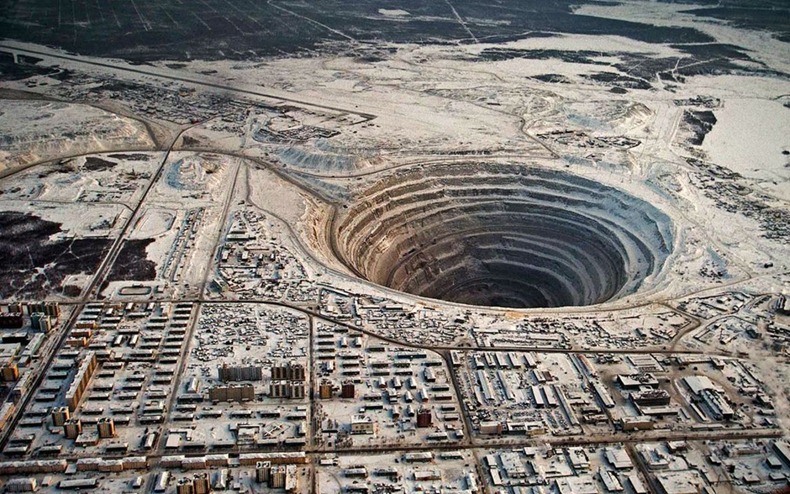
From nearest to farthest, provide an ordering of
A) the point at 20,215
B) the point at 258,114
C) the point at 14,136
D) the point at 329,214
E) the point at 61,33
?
the point at 20,215 < the point at 329,214 < the point at 14,136 < the point at 258,114 < the point at 61,33

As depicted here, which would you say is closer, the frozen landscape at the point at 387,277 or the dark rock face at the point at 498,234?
the frozen landscape at the point at 387,277

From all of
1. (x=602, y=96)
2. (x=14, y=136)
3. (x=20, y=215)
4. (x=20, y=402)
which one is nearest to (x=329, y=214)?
(x=20, y=215)

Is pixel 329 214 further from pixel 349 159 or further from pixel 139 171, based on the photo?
pixel 139 171

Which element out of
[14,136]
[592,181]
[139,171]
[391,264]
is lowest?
[391,264]

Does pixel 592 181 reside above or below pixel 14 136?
below

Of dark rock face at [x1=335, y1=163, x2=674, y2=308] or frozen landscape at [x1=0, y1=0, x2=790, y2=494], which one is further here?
dark rock face at [x1=335, y1=163, x2=674, y2=308]

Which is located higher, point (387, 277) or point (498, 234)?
point (498, 234)

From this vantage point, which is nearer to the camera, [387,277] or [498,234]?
[387,277]

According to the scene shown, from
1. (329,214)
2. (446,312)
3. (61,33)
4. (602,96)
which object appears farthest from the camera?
(61,33)
